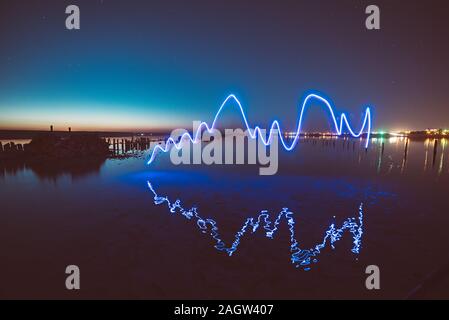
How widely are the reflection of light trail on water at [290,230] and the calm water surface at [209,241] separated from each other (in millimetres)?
162

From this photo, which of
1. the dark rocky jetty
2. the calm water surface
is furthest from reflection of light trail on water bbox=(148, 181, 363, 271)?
the dark rocky jetty

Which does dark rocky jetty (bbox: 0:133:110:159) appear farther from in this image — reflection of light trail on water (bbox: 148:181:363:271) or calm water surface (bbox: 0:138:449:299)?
reflection of light trail on water (bbox: 148:181:363:271)

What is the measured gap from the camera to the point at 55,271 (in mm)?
5941

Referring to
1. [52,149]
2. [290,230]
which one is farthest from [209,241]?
[52,149]

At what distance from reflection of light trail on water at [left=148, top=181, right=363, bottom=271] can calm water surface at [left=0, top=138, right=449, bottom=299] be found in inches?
6.4

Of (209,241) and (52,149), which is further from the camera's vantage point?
(52,149)

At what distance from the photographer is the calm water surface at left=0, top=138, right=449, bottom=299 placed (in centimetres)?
541

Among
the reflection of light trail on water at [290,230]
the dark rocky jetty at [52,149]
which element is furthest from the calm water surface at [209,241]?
the dark rocky jetty at [52,149]

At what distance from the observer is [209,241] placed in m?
7.39

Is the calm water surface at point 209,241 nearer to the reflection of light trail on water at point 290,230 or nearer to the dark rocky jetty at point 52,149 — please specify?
the reflection of light trail on water at point 290,230

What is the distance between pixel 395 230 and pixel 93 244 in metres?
9.49

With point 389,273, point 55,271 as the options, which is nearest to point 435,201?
point 389,273

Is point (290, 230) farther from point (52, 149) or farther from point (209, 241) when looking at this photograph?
point (52, 149)

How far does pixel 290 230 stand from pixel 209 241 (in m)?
2.75
